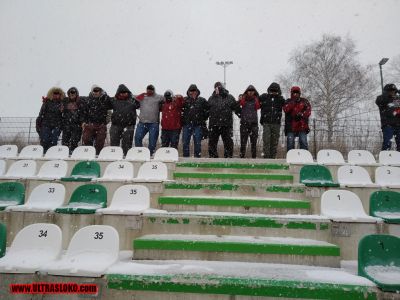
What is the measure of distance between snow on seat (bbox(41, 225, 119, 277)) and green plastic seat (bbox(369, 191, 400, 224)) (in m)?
2.94

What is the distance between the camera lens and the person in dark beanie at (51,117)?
6.59 meters

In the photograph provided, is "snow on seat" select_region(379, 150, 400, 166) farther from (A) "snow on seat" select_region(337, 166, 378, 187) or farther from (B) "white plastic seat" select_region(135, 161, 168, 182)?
(B) "white plastic seat" select_region(135, 161, 168, 182)

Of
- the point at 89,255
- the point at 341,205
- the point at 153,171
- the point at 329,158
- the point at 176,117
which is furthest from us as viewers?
the point at 176,117

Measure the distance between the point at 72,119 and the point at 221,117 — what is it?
3334 millimetres

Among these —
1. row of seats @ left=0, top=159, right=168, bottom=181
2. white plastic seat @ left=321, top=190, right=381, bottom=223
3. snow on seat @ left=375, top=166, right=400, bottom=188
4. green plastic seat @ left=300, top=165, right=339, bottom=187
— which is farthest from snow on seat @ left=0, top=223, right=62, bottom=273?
snow on seat @ left=375, top=166, right=400, bottom=188

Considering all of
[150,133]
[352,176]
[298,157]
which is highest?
[150,133]

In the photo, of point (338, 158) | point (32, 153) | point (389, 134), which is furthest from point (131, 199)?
point (389, 134)

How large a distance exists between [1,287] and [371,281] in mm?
2884

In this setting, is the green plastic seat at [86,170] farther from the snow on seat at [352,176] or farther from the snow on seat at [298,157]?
the snow on seat at [352,176]

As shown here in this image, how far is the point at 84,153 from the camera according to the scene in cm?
604

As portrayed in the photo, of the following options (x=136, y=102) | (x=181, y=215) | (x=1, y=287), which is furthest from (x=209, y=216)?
(x=136, y=102)

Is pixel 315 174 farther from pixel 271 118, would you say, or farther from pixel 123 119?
pixel 123 119

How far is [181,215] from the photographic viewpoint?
10.5 feet

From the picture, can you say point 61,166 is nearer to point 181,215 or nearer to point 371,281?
point 181,215
